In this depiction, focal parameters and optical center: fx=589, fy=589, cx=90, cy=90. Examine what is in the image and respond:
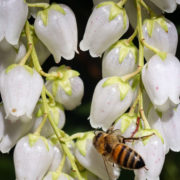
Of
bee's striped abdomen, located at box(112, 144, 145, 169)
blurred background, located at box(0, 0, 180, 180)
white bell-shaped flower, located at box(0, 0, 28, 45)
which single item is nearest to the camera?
bee's striped abdomen, located at box(112, 144, 145, 169)

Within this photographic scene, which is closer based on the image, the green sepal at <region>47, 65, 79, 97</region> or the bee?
the bee

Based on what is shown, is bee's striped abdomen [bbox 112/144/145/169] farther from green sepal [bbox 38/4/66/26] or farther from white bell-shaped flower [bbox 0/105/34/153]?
green sepal [bbox 38/4/66/26]

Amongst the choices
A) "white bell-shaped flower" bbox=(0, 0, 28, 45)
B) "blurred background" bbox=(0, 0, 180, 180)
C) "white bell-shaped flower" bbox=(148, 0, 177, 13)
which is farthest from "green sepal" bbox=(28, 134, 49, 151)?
"blurred background" bbox=(0, 0, 180, 180)

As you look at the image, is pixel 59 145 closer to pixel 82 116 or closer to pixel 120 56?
pixel 120 56

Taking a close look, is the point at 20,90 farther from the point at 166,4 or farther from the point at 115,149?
the point at 166,4

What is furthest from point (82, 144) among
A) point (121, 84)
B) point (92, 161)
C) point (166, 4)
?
point (166, 4)

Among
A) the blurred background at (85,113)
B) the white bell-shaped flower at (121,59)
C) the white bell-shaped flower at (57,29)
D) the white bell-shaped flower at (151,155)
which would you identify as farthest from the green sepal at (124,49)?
the blurred background at (85,113)

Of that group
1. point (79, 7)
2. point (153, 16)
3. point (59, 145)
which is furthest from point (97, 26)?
point (79, 7)
